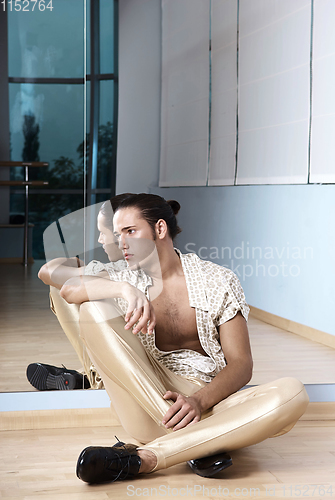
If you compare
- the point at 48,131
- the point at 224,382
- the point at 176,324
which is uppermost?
the point at 48,131

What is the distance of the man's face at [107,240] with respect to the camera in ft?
6.59

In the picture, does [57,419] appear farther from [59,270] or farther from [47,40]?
[47,40]

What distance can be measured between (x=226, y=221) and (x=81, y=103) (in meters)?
0.70

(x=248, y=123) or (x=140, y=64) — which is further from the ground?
(x=140, y=64)

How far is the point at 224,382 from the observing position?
1.70m

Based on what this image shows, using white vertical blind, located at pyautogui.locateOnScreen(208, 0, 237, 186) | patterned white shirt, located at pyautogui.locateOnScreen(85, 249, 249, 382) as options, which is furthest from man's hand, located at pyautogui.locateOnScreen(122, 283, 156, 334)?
white vertical blind, located at pyautogui.locateOnScreen(208, 0, 237, 186)

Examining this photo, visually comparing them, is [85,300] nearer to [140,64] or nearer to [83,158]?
[83,158]

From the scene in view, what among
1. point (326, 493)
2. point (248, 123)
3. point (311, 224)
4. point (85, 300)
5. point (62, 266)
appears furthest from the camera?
point (311, 224)

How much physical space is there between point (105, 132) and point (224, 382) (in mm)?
977

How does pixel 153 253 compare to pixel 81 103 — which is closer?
pixel 153 253

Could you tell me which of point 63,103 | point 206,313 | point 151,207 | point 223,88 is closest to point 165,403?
point 206,313

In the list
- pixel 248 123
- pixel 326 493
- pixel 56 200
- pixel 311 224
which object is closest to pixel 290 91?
pixel 248 123

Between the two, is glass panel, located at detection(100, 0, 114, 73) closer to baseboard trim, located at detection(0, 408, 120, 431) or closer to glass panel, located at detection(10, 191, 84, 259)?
glass panel, located at detection(10, 191, 84, 259)

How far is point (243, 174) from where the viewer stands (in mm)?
2330
